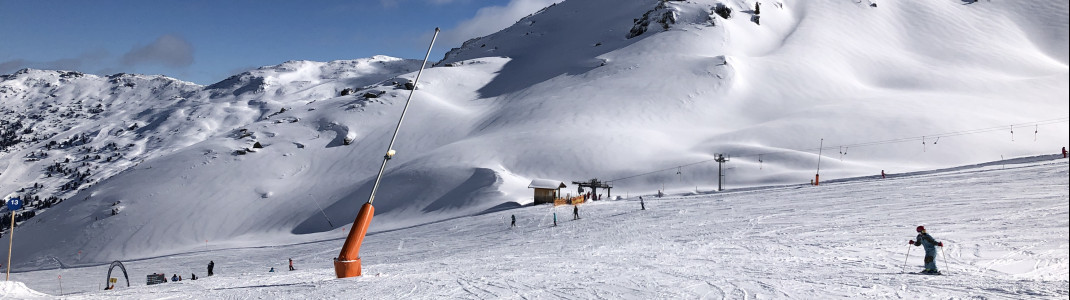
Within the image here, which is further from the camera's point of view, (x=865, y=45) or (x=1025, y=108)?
(x=865, y=45)

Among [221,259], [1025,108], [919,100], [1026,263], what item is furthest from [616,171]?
[1026,263]

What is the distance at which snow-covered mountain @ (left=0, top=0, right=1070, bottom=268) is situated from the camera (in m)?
87.6

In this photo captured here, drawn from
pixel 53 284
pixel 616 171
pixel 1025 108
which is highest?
pixel 1025 108

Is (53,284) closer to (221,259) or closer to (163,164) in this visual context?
(221,259)

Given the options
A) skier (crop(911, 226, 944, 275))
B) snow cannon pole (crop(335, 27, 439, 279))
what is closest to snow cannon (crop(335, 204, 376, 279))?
snow cannon pole (crop(335, 27, 439, 279))

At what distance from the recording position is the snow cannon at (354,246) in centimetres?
1664

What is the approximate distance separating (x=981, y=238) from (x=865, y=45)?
468 feet

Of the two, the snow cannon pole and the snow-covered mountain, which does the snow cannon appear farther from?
the snow-covered mountain

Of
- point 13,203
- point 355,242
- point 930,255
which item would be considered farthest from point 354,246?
point 930,255

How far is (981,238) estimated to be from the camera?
21797 millimetres

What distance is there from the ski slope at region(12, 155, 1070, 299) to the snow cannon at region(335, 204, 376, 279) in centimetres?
31

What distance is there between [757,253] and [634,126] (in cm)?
9051

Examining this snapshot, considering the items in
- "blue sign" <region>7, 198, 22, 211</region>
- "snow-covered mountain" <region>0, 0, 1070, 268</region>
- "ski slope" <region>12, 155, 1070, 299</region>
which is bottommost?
"ski slope" <region>12, 155, 1070, 299</region>

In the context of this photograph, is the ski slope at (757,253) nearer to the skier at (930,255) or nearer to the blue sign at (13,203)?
the skier at (930,255)
